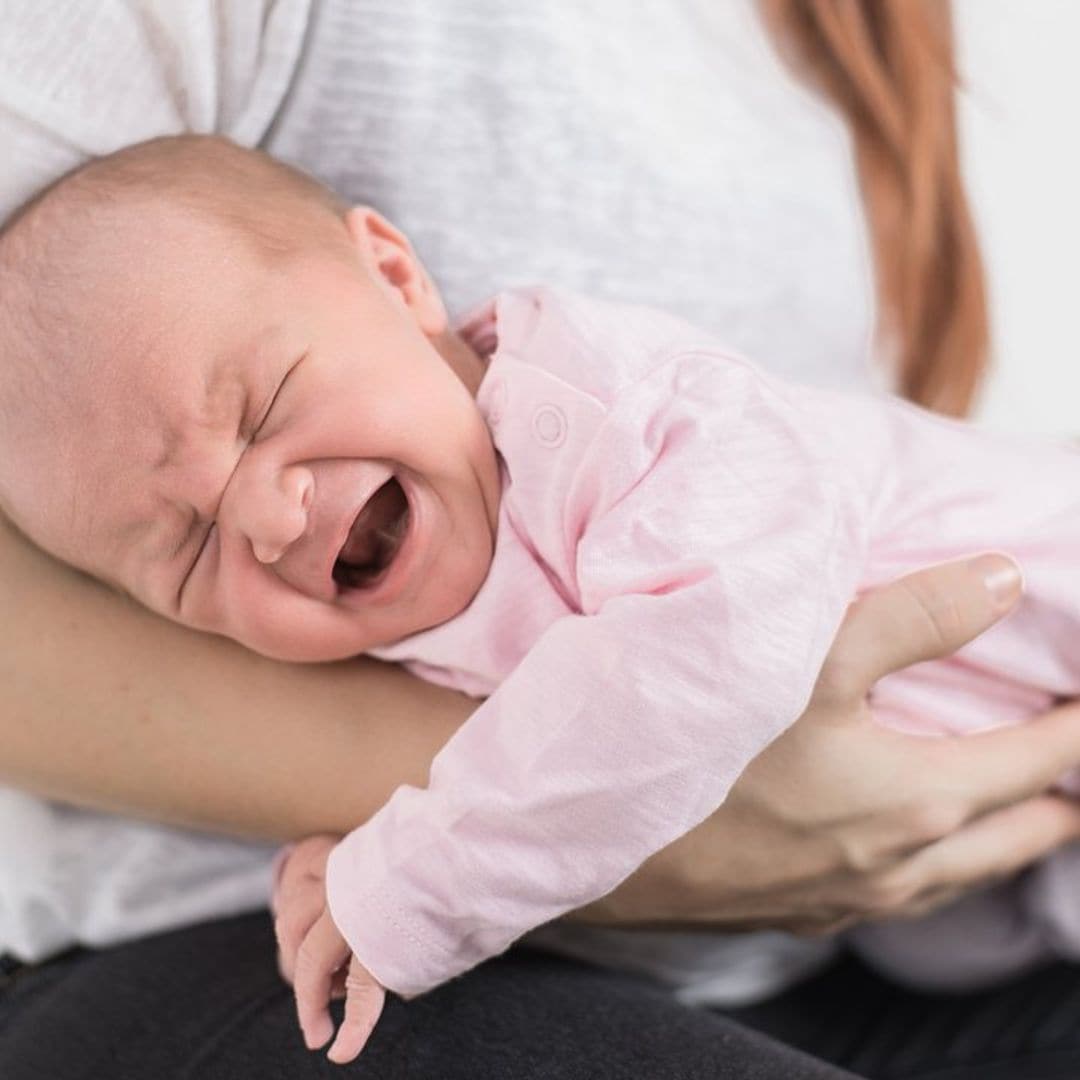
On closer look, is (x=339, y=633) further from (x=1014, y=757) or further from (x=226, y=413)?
(x=1014, y=757)

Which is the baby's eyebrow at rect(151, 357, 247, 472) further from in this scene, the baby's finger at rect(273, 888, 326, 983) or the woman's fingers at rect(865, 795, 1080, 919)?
the woman's fingers at rect(865, 795, 1080, 919)

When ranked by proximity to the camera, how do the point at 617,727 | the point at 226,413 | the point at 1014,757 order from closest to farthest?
the point at 617,727 < the point at 226,413 < the point at 1014,757

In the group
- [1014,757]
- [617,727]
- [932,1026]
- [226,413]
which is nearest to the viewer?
[617,727]

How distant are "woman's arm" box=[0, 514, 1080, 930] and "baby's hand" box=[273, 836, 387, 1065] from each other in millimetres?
Result: 59

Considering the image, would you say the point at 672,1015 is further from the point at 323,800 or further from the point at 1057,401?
the point at 1057,401

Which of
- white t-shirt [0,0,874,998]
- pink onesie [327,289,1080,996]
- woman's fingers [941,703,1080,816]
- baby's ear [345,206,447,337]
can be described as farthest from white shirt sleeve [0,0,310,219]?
woman's fingers [941,703,1080,816]

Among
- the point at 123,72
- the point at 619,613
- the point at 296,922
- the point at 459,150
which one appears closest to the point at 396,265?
the point at 459,150

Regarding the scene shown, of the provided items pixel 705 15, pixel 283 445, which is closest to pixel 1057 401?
pixel 705 15

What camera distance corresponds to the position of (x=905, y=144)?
3.75 ft

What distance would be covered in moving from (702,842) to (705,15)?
2.14ft

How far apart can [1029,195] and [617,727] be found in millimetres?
1238

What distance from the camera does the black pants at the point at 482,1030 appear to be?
81 centimetres

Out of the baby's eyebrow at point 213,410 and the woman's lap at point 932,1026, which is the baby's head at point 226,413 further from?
the woman's lap at point 932,1026

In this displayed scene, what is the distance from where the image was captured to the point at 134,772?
888mm
